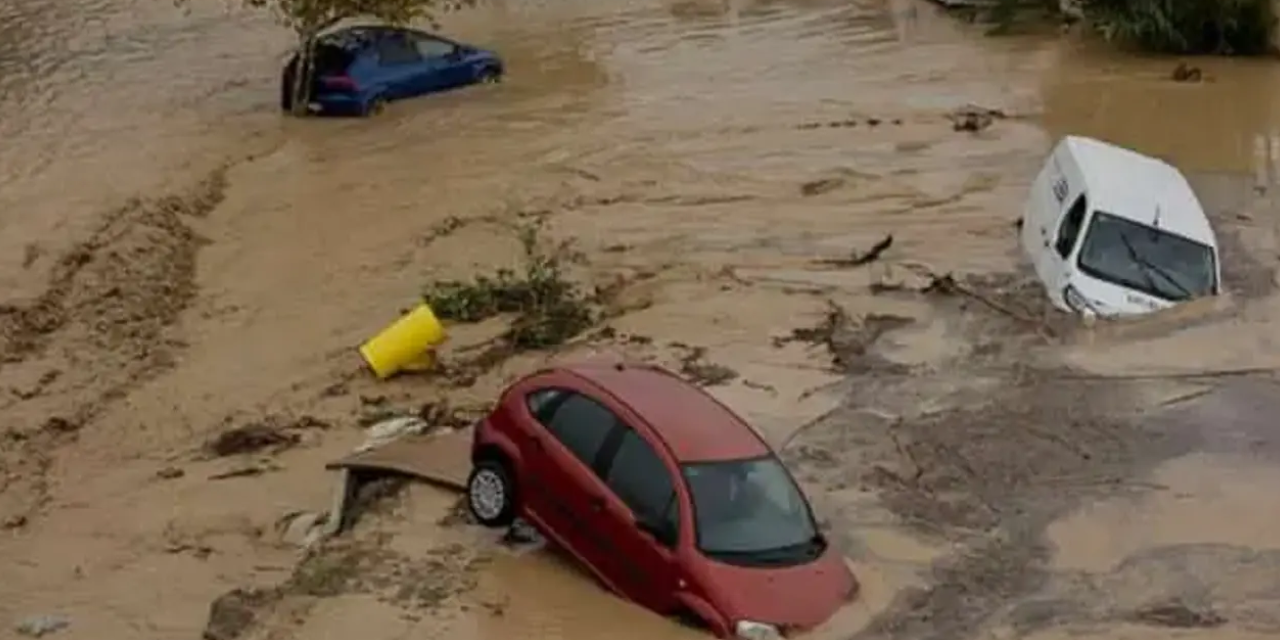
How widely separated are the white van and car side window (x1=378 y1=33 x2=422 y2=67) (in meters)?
11.1

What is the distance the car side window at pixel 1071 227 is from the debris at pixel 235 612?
863 centimetres

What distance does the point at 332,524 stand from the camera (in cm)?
1580

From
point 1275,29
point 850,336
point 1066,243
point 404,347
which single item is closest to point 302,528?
point 404,347

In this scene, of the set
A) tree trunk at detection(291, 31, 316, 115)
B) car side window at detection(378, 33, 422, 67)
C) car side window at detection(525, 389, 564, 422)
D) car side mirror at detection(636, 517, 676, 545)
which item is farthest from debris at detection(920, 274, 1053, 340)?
tree trunk at detection(291, 31, 316, 115)

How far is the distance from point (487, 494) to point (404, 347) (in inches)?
177

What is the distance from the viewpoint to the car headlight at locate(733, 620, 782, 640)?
13164mm

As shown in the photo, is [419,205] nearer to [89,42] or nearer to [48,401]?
[48,401]

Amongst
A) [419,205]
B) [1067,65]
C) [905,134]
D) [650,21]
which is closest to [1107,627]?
[419,205]

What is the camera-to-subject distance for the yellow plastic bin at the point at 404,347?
1923 cm

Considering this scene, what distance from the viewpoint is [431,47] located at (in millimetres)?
29844

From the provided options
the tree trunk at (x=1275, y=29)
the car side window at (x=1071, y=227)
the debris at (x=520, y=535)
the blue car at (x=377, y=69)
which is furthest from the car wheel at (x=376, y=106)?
the debris at (x=520, y=535)

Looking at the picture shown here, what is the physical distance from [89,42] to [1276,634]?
23.7 metres

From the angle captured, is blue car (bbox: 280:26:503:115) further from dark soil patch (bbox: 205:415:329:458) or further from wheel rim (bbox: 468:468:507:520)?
wheel rim (bbox: 468:468:507:520)

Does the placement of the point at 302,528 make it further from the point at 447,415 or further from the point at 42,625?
the point at 447,415
